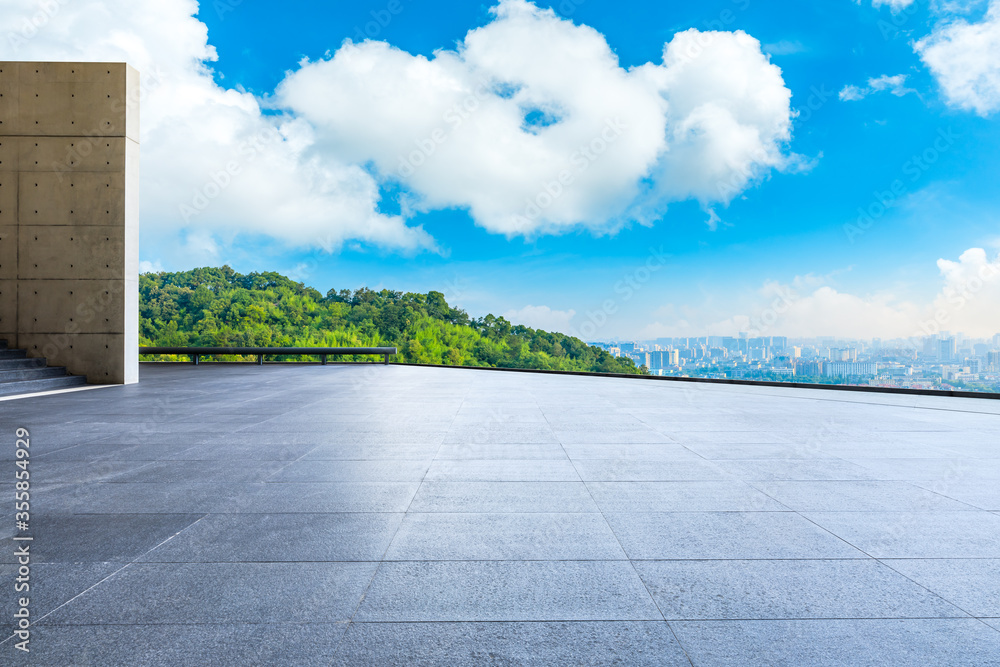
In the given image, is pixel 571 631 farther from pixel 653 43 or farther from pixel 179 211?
pixel 653 43

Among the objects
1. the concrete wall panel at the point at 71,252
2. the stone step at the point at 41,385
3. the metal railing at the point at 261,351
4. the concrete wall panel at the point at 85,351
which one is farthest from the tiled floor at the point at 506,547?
the metal railing at the point at 261,351

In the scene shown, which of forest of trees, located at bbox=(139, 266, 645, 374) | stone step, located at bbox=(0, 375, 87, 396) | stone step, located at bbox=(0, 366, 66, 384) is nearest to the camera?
stone step, located at bbox=(0, 375, 87, 396)

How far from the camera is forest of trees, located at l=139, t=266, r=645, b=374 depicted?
32.8 metres

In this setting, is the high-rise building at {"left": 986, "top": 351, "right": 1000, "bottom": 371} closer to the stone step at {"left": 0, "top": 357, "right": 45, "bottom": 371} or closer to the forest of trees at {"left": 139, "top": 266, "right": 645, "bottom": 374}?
the forest of trees at {"left": 139, "top": 266, "right": 645, "bottom": 374}

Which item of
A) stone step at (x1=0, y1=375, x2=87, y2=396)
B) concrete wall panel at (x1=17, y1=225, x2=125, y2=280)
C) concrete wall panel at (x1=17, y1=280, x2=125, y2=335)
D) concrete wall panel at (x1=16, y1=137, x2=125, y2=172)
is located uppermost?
concrete wall panel at (x1=16, y1=137, x2=125, y2=172)

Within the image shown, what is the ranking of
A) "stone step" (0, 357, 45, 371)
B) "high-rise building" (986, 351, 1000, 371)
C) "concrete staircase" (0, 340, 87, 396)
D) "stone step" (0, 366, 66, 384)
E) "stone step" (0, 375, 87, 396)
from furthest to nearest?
"high-rise building" (986, 351, 1000, 371), "stone step" (0, 357, 45, 371), "stone step" (0, 366, 66, 384), "concrete staircase" (0, 340, 87, 396), "stone step" (0, 375, 87, 396)

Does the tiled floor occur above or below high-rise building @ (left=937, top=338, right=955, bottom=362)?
below

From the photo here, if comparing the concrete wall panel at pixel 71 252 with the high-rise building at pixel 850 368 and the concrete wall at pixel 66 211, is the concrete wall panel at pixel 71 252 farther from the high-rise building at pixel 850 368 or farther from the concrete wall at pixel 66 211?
the high-rise building at pixel 850 368

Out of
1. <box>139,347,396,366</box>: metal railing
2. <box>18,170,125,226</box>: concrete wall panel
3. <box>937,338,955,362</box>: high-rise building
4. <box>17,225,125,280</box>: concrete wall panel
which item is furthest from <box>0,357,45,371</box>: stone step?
<box>937,338,955,362</box>: high-rise building

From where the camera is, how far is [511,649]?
2.27 m

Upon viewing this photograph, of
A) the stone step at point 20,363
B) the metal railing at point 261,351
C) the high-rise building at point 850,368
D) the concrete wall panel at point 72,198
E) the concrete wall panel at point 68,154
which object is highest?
the concrete wall panel at point 68,154

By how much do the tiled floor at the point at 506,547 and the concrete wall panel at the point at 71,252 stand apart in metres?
8.37

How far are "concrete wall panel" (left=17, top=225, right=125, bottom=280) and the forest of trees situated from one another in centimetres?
1851

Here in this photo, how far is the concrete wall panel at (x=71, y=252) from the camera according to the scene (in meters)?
13.5
